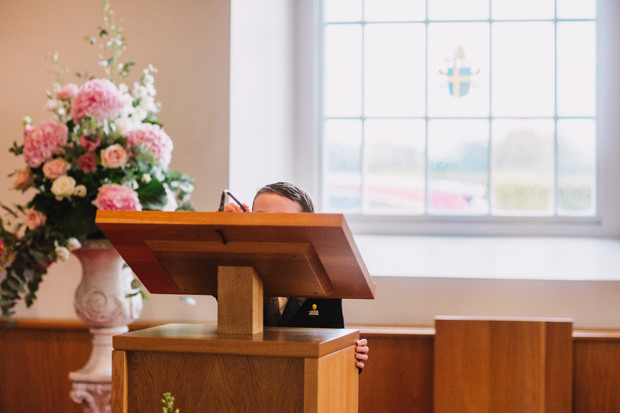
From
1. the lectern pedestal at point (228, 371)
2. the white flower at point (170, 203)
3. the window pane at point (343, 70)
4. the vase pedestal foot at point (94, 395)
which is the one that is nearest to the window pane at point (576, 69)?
the window pane at point (343, 70)

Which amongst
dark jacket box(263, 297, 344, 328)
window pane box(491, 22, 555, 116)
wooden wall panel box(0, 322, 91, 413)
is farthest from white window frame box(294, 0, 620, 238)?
dark jacket box(263, 297, 344, 328)

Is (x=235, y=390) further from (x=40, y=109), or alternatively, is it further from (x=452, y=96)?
(x=452, y=96)

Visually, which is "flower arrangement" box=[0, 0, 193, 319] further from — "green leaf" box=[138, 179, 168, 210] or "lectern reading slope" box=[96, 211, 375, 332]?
"lectern reading slope" box=[96, 211, 375, 332]

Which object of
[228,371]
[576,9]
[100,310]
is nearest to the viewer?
[228,371]

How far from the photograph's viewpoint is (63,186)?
Answer: 245cm

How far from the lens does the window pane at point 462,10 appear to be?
369cm

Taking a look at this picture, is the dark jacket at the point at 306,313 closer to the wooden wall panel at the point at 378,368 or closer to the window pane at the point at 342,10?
the wooden wall panel at the point at 378,368

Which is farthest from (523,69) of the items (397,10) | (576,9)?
(397,10)

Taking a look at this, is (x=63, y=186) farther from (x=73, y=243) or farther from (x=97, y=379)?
(x=97, y=379)

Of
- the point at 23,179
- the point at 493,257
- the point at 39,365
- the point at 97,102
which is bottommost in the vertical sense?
the point at 39,365

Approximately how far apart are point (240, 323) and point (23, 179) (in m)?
1.19

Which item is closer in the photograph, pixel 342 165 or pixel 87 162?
pixel 87 162

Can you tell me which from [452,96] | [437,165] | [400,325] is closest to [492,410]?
[400,325]

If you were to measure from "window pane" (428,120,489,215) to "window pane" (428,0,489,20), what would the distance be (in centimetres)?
→ 45
